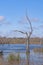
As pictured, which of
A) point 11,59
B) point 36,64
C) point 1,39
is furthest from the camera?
point 1,39

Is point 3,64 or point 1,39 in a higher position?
point 1,39

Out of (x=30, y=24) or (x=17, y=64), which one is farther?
(x=30, y=24)

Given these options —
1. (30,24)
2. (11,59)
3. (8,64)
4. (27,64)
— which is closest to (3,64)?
(8,64)

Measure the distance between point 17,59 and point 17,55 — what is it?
0.89m

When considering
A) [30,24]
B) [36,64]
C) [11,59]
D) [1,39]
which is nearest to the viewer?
[36,64]

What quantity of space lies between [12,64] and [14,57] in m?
3.76

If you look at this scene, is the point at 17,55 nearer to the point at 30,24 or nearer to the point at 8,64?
the point at 8,64

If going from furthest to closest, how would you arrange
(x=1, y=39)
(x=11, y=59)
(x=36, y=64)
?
(x=1, y=39) → (x=11, y=59) → (x=36, y=64)

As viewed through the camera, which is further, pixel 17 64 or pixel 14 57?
pixel 14 57

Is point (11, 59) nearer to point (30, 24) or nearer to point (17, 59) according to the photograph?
point (17, 59)

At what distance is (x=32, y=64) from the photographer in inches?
830

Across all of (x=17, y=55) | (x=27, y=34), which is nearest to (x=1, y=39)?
(x=27, y=34)

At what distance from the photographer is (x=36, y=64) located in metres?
21.1

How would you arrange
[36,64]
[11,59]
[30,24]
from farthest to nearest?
[30,24] → [11,59] → [36,64]
